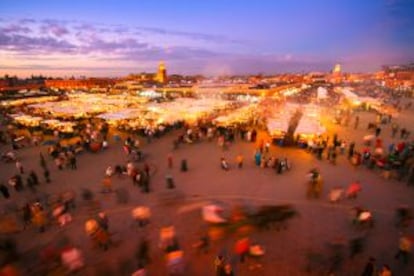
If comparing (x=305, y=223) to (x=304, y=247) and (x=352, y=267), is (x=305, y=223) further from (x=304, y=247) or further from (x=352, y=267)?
(x=352, y=267)

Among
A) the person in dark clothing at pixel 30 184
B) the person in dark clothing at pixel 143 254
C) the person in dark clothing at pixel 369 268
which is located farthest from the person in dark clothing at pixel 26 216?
the person in dark clothing at pixel 369 268

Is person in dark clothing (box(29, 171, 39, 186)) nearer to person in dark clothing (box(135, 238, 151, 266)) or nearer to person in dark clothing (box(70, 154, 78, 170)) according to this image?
person in dark clothing (box(70, 154, 78, 170))

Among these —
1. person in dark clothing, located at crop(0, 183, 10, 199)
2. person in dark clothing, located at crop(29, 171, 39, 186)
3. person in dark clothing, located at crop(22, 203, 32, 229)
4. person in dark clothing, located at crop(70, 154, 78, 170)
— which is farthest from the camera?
person in dark clothing, located at crop(70, 154, 78, 170)

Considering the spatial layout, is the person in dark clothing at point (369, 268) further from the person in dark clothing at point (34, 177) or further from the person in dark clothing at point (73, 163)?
the person in dark clothing at point (73, 163)

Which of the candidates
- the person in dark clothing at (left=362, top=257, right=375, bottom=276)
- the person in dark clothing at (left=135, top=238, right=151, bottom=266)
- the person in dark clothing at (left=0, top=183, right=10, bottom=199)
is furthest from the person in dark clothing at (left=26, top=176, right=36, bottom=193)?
the person in dark clothing at (left=362, top=257, right=375, bottom=276)

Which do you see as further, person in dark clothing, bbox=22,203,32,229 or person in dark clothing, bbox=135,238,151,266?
person in dark clothing, bbox=22,203,32,229

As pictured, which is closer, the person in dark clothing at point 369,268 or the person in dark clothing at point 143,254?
the person in dark clothing at point 369,268

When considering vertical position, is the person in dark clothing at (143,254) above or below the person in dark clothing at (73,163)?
below

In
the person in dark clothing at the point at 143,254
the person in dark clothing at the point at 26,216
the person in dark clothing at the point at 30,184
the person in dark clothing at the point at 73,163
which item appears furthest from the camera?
the person in dark clothing at the point at 73,163

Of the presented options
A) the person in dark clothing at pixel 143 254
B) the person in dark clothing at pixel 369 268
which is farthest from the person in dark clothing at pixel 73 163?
the person in dark clothing at pixel 369 268

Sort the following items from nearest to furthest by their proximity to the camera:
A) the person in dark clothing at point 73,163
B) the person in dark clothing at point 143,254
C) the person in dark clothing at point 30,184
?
the person in dark clothing at point 143,254 → the person in dark clothing at point 30,184 → the person in dark clothing at point 73,163

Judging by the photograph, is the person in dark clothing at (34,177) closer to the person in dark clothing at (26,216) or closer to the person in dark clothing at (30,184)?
the person in dark clothing at (30,184)
